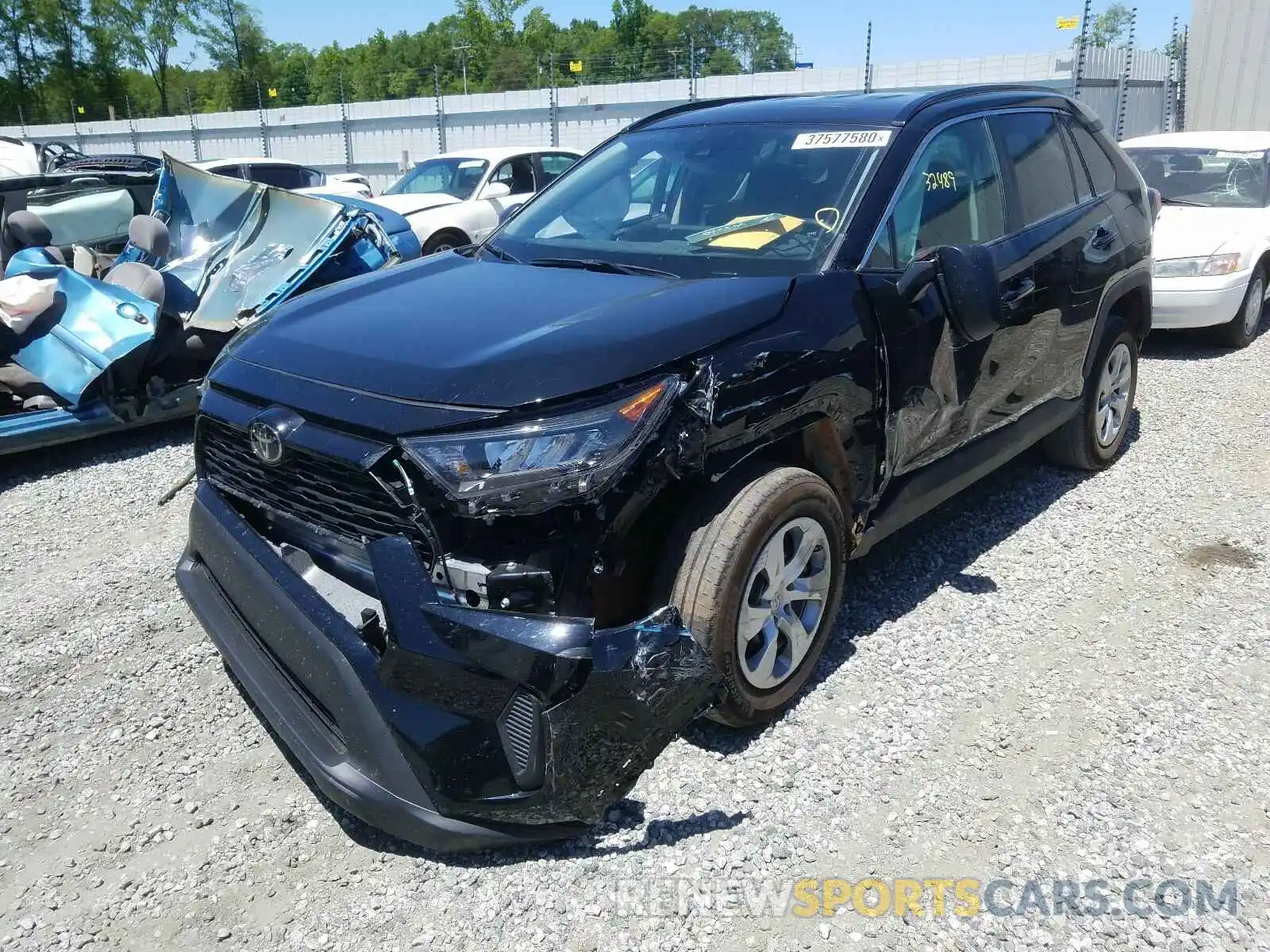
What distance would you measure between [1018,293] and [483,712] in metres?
2.73

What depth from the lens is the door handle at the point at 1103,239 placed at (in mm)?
4441

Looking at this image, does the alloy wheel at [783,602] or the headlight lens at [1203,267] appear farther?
the headlight lens at [1203,267]

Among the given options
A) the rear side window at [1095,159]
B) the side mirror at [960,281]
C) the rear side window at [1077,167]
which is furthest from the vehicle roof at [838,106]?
the side mirror at [960,281]

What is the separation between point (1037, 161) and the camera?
4.25 meters

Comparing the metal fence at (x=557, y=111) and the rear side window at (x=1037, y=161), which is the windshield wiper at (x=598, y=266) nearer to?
the rear side window at (x=1037, y=161)

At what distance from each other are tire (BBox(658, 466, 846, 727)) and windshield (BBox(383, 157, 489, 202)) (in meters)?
9.15

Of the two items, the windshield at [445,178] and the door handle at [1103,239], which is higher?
the windshield at [445,178]

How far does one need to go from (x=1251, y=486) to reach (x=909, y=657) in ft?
9.18

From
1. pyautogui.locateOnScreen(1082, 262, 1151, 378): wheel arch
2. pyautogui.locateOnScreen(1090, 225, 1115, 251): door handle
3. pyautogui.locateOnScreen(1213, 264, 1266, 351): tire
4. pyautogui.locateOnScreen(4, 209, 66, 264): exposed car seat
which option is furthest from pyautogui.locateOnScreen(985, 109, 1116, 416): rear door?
pyautogui.locateOnScreen(4, 209, 66, 264): exposed car seat

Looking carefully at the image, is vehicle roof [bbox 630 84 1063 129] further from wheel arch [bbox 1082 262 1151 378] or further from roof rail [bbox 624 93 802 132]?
wheel arch [bbox 1082 262 1151 378]

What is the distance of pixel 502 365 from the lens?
98.8 inches

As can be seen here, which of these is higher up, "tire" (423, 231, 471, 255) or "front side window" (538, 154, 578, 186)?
"front side window" (538, 154, 578, 186)

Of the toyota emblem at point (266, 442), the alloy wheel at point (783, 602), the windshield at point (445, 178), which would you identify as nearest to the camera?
the toyota emblem at point (266, 442)

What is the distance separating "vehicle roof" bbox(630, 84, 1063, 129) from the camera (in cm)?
361
